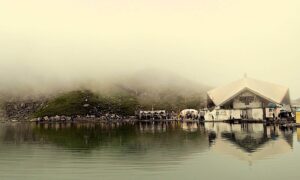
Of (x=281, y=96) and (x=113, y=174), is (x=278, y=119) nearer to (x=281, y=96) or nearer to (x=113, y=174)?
(x=281, y=96)

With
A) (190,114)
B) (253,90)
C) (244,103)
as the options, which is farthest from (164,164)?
(190,114)

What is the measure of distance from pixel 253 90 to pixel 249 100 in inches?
167

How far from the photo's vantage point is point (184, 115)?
170 meters

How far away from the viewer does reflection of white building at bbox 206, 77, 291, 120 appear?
127 meters

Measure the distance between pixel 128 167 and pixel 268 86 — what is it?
361 ft

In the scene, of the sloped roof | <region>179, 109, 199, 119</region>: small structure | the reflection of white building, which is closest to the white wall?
the reflection of white building

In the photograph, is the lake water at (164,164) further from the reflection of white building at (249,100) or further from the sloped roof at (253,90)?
the sloped roof at (253,90)

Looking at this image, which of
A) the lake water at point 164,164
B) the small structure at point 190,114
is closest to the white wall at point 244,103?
the small structure at point 190,114

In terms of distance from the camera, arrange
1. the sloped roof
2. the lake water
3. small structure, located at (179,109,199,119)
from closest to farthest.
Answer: the lake water → the sloped roof → small structure, located at (179,109,199,119)

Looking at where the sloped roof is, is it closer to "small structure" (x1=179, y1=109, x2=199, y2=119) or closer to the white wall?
the white wall

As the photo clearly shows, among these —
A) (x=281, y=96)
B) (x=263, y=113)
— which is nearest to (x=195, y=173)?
(x=263, y=113)

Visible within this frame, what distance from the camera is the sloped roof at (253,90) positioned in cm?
12762

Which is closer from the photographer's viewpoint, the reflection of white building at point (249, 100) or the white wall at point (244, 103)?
the reflection of white building at point (249, 100)

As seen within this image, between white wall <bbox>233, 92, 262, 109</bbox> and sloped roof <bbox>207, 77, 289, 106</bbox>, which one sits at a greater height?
sloped roof <bbox>207, 77, 289, 106</bbox>
